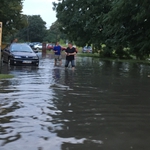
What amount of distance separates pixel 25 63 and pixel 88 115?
13.8m

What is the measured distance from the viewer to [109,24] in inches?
1014

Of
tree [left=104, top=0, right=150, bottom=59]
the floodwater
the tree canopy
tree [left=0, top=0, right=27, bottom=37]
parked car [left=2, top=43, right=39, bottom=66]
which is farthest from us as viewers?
tree [left=0, top=0, right=27, bottom=37]

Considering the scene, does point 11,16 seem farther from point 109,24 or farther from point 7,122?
point 7,122

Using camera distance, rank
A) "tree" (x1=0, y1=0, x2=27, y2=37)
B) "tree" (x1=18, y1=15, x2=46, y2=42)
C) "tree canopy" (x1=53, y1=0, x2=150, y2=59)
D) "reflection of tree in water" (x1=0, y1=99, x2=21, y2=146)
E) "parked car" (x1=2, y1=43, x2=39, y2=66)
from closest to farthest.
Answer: "reflection of tree in water" (x1=0, y1=99, x2=21, y2=146)
"parked car" (x1=2, y1=43, x2=39, y2=66)
"tree canopy" (x1=53, y1=0, x2=150, y2=59)
"tree" (x1=0, y1=0, x2=27, y2=37)
"tree" (x1=18, y1=15, x2=46, y2=42)

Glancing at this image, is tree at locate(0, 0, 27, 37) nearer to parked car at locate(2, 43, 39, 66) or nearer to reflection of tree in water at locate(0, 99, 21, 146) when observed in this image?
parked car at locate(2, 43, 39, 66)

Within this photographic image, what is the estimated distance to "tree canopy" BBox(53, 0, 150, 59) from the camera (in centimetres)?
2194

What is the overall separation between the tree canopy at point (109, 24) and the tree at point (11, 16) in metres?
6.55

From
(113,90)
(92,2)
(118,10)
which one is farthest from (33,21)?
(113,90)

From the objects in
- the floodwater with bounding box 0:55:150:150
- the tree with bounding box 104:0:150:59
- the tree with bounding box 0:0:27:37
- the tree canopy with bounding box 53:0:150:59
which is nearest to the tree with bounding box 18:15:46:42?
the tree with bounding box 0:0:27:37

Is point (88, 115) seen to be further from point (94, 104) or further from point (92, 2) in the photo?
point (92, 2)

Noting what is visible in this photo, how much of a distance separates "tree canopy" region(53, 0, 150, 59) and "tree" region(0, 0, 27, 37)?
655 centimetres

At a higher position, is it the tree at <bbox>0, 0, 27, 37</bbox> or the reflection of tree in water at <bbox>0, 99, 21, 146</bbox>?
the tree at <bbox>0, 0, 27, 37</bbox>

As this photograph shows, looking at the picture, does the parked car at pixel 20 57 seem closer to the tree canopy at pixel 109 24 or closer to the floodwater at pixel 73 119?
the tree canopy at pixel 109 24

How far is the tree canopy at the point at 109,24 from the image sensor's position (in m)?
21.9
